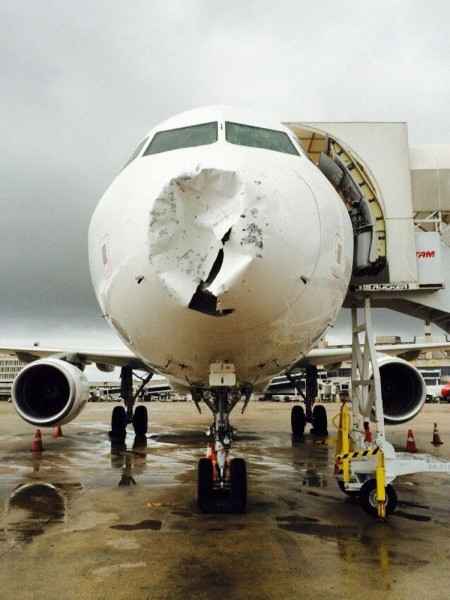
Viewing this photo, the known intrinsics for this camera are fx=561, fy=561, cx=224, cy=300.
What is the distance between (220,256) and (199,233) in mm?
190

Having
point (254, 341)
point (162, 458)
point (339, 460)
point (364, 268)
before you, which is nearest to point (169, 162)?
point (254, 341)

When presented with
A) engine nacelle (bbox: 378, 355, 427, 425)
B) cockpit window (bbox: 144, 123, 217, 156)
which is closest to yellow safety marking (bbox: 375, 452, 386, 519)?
cockpit window (bbox: 144, 123, 217, 156)

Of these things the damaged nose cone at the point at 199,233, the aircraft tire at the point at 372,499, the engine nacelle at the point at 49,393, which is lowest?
the aircraft tire at the point at 372,499

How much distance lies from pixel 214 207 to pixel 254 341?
1.16 m

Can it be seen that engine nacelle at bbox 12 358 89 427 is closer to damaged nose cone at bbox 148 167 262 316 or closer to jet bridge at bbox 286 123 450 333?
jet bridge at bbox 286 123 450 333

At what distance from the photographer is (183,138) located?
481cm

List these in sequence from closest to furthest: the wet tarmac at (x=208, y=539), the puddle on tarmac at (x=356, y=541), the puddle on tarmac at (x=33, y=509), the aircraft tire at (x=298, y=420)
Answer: the wet tarmac at (x=208, y=539)
the puddle on tarmac at (x=356, y=541)
the puddle on tarmac at (x=33, y=509)
the aircraft tire at (x=298, y=420)

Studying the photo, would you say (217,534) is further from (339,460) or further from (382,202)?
(382,202)

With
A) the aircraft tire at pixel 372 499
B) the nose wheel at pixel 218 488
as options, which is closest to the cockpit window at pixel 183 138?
the nose wheel at pixel 218 488

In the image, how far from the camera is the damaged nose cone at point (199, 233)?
3234 millimetres

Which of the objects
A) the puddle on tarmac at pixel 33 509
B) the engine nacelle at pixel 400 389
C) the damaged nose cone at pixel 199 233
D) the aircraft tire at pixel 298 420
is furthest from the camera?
the aircraft tire at pixel 298 420

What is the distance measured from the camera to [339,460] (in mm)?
6238

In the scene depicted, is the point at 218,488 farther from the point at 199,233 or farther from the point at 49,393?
the point at 49,393

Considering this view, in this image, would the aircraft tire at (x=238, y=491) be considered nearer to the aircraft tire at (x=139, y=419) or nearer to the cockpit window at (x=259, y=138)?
the cockpit window at (x=259, y=138)
